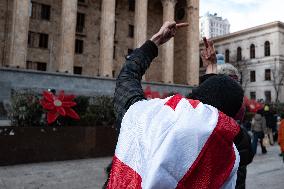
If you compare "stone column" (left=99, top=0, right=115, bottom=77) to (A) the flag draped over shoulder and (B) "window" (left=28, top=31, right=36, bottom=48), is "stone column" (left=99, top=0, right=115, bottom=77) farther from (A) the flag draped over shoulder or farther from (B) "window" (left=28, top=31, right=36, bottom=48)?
(A) the flag draped over shoulder

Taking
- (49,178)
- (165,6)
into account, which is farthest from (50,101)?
(165,6)

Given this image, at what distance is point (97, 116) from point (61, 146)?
1744 millimetres

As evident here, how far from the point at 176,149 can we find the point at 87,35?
104 feet

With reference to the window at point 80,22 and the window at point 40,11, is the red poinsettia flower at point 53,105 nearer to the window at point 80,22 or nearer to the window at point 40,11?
the window at point 40,11

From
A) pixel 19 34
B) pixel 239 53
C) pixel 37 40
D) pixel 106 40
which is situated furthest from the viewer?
pixel 239 53

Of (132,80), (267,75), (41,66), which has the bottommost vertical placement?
(132,80)

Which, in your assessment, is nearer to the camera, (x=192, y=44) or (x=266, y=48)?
(x=192, y=44)

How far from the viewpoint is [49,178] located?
662 cm

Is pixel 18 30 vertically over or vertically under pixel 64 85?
over

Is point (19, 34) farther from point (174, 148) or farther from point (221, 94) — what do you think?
point (174, 148)

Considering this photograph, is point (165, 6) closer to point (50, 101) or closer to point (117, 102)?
point (50, 101)

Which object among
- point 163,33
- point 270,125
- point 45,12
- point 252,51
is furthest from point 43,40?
point 252,51

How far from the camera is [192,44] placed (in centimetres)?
3231

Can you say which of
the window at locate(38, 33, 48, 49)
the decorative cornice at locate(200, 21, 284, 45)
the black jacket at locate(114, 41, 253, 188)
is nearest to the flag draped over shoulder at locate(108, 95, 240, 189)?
the black jacket at locate(114, 41, 253, 188)
